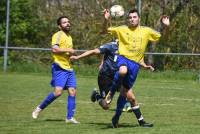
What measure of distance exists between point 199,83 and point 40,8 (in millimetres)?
10046

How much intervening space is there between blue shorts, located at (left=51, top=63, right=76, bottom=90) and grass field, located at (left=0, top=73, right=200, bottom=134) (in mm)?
663

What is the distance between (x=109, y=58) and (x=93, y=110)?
1.30 metres

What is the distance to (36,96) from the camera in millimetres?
16969

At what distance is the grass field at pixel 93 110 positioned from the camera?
1016 centimetres

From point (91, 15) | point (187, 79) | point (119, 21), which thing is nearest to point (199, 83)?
point (187, 79)

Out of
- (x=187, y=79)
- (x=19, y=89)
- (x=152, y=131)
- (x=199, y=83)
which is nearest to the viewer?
(x=152, y=131)

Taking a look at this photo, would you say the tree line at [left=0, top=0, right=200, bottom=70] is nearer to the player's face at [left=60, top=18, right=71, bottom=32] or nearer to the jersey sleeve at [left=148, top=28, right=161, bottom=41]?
the player's face at [left=60, top=18, right=71, bottom=32]

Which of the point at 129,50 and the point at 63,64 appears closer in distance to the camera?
the point at 129,50

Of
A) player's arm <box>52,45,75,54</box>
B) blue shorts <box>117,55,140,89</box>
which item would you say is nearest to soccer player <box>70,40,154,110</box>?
player's arm <box>52,45,75,54</box>

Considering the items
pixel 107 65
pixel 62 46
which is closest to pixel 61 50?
pixel 62 46

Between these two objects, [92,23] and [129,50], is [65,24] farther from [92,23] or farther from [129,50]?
[92,23]

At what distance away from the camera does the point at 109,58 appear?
1321 centimetres

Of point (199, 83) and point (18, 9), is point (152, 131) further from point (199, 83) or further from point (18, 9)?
point (18, 9)

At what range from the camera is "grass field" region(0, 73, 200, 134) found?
1016 cm
